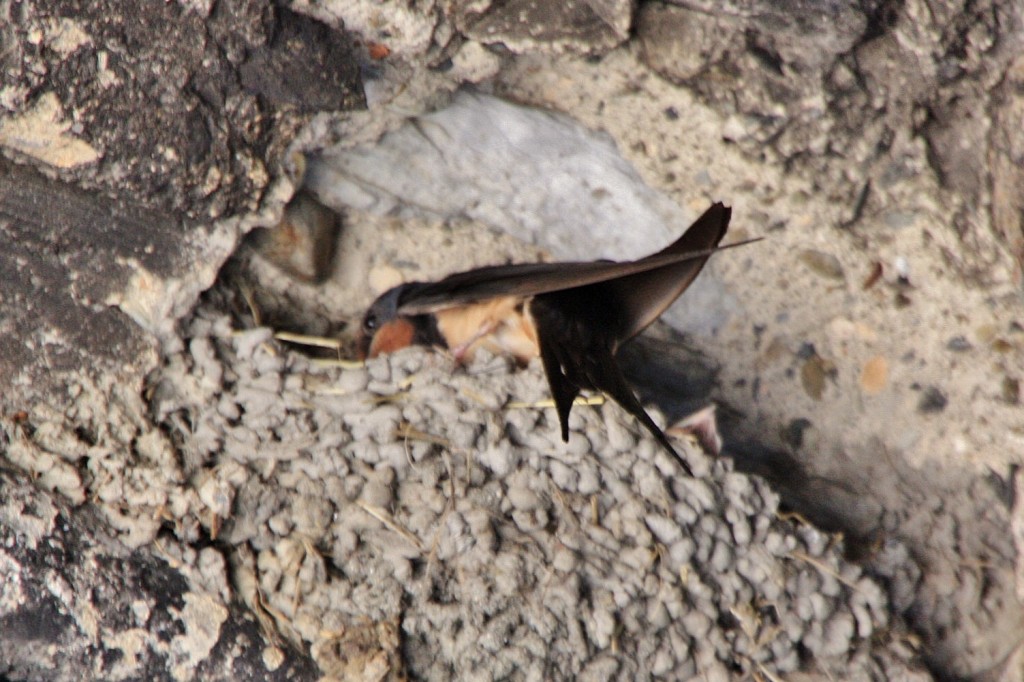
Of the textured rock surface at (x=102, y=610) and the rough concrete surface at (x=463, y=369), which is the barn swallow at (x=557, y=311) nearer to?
the rough concrete surface at (x=463, y=369)

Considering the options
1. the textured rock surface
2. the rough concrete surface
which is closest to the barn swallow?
the rough concrete surface

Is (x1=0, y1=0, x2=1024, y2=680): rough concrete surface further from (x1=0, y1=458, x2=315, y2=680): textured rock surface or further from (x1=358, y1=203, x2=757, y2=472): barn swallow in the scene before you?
(x1=358, y1=203, x2=757, y2=472): barn swallow

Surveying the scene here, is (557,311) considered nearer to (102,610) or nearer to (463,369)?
(463,369)

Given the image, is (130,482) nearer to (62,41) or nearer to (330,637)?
(330,637)

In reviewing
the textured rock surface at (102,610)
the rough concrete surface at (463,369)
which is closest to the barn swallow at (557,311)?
the rough concrete surface at (463,369)

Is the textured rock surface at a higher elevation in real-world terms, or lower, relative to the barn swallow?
lower

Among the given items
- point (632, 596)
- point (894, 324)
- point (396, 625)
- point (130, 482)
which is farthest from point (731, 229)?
point (130, 482)
